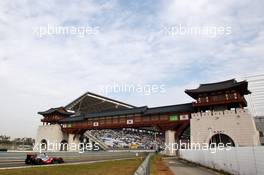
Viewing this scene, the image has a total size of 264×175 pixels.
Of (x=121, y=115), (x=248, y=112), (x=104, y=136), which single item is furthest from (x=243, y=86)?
(x=104, y=136)

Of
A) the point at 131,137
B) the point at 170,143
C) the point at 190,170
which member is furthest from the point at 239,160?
the point at 131,137

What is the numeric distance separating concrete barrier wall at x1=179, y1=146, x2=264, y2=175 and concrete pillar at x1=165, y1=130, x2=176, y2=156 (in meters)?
28.6

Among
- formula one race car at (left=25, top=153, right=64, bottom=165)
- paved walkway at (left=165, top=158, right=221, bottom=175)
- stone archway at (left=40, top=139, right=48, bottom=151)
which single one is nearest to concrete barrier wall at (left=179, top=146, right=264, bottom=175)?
paved walkway at (left=165, top=158, right=221, bottom=175)

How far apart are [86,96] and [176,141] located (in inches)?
1666

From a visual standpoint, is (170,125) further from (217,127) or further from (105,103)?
(105,103)

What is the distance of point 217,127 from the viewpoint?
48.9 m

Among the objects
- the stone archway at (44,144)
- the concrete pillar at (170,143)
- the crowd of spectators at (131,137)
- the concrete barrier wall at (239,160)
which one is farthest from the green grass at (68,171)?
the crowd of spectators at (131,137)

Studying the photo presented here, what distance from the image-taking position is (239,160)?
1667cm

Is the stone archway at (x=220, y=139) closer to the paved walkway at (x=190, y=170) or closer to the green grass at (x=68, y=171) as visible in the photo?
the paved walkway at (x=190, y=170)

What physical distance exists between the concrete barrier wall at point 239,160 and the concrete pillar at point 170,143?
28.6 metres

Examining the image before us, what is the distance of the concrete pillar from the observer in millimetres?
55206

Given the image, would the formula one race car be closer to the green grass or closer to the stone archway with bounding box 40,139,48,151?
the green grass

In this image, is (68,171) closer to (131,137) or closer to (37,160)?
(37,160)

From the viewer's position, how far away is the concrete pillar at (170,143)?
181ft
